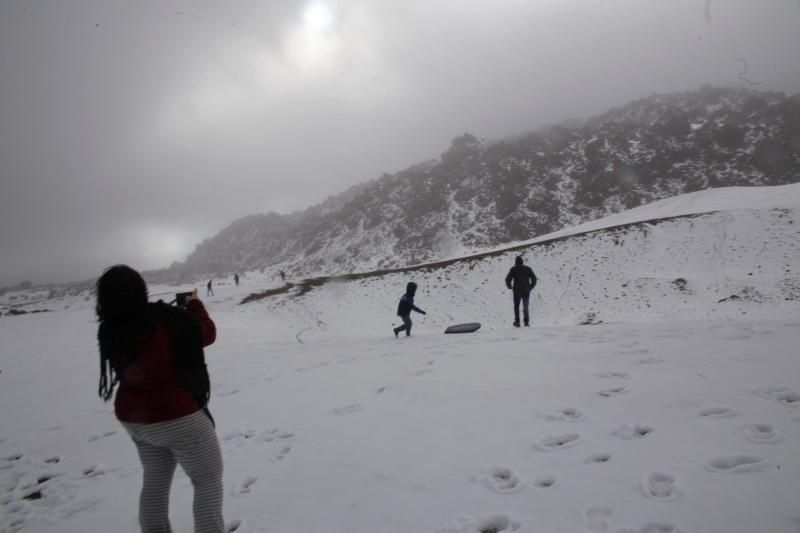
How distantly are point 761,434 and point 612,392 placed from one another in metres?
1.61

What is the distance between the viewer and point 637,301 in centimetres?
1812

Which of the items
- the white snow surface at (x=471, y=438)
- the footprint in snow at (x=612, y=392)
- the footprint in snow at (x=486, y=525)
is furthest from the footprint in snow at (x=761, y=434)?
the footprint in snow at (x=486, y=525)

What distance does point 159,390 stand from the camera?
2.55m

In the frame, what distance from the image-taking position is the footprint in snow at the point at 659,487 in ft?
9.35

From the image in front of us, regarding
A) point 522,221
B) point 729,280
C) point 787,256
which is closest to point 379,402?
point 729,280

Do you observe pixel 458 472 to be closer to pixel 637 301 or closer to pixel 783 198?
pixel 637 301

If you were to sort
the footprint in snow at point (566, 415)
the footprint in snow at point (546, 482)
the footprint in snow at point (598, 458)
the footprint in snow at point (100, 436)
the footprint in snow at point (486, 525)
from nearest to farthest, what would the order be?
the footprint in snow at point (486, 525), the footprint in snow at point (546, 482), the footprint in snow at point (598, 458), the footprint in snow at point (566, 415), the footprint in snow at point (100, 436)

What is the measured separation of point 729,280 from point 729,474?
19.6 metres

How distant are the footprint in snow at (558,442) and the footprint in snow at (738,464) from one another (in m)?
1.10

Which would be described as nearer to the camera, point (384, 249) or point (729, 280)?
point (729, 280)

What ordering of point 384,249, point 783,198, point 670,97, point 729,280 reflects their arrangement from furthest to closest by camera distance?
point 670,97, point 384,249, point 783,198, point 729,280

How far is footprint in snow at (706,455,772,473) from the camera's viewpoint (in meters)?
3.00

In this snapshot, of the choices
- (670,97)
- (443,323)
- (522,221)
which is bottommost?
(443,323)

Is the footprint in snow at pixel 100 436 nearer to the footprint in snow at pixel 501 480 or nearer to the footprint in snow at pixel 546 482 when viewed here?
the footprint in snow at pixel 501 480
